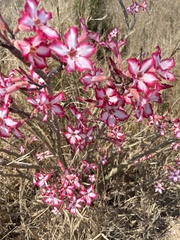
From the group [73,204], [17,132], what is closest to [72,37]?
[17,132]

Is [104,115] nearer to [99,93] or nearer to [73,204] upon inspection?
[99,93]

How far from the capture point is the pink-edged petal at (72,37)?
0.51 metres

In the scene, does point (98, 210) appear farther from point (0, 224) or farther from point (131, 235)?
point (0, 224)

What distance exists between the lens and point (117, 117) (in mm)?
597

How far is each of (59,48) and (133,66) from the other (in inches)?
5.2

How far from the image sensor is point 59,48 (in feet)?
1.54

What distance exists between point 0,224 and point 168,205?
2.26ft

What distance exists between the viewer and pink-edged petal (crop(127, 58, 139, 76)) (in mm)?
506

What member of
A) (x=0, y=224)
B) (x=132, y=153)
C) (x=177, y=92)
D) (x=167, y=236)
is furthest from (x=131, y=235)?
(x=177, y=92)

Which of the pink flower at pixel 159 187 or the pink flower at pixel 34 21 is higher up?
the pink flower at pixel 34 21

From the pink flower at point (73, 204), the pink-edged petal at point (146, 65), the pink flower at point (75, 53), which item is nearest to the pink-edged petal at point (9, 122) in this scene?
the pink flower at point (75, 53)

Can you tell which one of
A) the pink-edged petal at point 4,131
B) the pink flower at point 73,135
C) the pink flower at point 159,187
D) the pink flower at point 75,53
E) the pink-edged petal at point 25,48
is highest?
the pink-edged petal at point 25,48

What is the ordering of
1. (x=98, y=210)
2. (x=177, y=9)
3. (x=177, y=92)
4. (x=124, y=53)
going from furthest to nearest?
(x=177, y=9) < (x=124, y=53) < (x=177, y=92) < (x=98, y=210)

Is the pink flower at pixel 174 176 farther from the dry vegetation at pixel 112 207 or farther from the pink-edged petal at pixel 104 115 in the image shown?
the pink-edged petal at pixel 104 115
